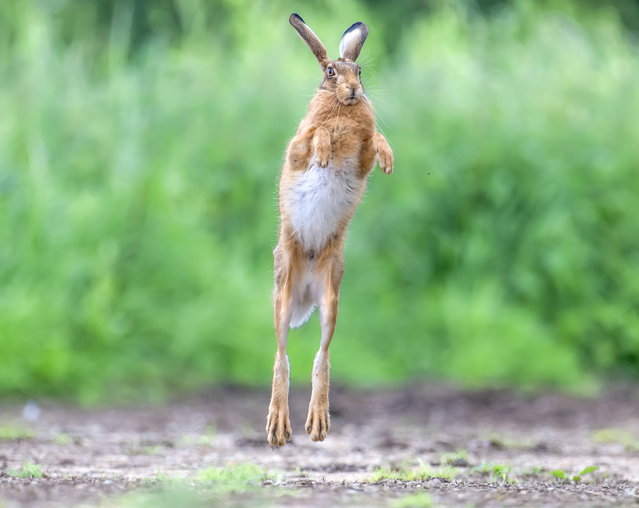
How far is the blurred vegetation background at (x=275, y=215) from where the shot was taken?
9.43m

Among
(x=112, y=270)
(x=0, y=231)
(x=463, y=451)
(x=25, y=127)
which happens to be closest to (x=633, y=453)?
(x=463, y=451)

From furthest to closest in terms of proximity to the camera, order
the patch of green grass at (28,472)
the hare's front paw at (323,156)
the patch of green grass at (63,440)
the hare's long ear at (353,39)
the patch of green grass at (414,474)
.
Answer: the patch of green grass at (63,440)
the patch of green grass at (414,474)
the patch of green grass at (28,472)
the hare's long ear at (353,39)
the hare's front paw at (323,156)

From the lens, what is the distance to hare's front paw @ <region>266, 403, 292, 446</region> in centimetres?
450

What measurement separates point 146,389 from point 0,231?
182 centimetres

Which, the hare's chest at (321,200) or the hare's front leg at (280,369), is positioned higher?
the hare's chest at (321,200)

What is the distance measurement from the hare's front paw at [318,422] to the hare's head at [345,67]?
1235 mm

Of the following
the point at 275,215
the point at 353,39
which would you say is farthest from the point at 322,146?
the point at 275,215

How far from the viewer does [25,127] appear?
10570 millimetres

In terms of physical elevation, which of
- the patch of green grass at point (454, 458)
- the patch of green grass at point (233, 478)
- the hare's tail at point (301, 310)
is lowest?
the patch of green grass at point (233, 478)

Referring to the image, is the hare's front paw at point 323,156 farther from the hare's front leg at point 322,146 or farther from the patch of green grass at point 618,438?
the patch of green grass at point 618,438

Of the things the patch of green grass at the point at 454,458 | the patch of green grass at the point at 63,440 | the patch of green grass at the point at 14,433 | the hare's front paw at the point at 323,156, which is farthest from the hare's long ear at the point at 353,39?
the patch of green grass at the point at 14,433

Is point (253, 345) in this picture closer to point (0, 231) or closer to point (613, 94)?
point (0, 231)

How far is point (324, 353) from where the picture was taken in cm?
470

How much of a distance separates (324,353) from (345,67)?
3.84 feet
